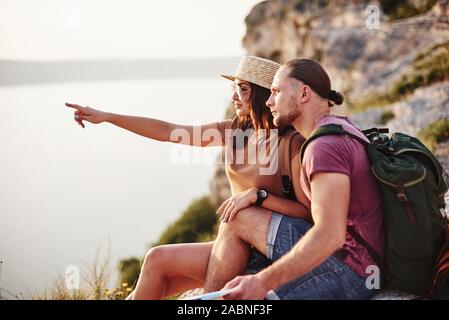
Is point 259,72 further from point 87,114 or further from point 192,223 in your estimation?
point 192,223

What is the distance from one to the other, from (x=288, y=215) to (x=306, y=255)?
705mm

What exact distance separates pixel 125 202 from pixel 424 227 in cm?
5134

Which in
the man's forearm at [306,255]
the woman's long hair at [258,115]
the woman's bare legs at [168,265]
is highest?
the woman's long hair at [258,115]

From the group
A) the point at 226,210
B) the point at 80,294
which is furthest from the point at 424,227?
the point at 80,294

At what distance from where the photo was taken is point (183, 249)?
3.72 meters

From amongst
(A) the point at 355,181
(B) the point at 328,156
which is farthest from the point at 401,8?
(B) the point at 328,156

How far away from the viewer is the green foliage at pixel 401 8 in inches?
771

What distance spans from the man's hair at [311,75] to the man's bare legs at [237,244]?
71 centimetres

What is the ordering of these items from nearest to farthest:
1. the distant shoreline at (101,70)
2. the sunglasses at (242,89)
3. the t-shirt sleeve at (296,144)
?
the t-shirt sleeve at (296,144) → the sunglasses at (242,89) → the distant shoreline at (101,70)

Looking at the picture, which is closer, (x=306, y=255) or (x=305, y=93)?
(x=306, y=255)

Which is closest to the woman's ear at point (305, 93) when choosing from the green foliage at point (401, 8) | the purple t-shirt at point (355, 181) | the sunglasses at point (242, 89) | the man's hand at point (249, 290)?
the purple t-shirt at point (355, 181)

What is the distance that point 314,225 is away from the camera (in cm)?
286

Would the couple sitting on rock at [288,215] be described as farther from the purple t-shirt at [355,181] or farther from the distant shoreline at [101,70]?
the distant shoreline at [101,70]

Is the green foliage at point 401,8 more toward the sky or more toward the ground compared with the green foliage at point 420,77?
more toward the sky
